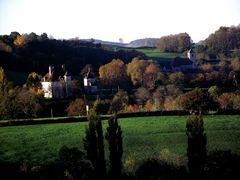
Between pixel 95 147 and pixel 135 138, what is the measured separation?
7033 millimetres

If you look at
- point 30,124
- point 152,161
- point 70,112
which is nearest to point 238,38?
point 70,112

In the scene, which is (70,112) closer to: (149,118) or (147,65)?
(149,118)

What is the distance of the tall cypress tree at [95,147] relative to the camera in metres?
29.0

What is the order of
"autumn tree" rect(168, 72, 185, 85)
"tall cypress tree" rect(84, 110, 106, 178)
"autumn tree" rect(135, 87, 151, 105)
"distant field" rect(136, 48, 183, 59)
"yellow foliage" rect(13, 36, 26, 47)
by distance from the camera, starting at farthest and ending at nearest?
"distant field" rect(136, 48, 183, 59)
"yellow foliage" rect(13, 36, 26, 47)
"autumn tree" rect(168, 72, 185, 85)
"autumn tree" rect(135, 87, 151, 105)
"tall cypress tree" rect(84, 110, 106, 178)

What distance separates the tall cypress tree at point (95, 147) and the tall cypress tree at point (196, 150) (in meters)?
5.97

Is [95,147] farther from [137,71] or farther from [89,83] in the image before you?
[137,71]

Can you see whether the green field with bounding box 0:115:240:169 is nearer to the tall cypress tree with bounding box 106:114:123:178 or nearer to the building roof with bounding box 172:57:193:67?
the tall cypress tree with bounding box 106:114:123:178

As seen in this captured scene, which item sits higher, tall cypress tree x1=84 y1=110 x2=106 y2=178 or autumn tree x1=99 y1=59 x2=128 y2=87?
autumn tree x1=99 y1=59 x2=128 y2=87

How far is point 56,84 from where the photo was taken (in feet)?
231

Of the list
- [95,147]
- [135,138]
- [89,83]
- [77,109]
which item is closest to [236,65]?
[89,83]

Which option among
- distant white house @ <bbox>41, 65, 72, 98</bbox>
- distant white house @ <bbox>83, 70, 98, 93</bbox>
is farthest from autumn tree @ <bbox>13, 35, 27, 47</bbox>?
distant white house @ <bbox>83, 70, 98, 93</bbox>

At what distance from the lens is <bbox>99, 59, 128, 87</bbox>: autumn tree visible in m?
80.8

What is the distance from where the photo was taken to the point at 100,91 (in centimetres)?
7662

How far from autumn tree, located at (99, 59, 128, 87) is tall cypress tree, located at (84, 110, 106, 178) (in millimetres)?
49852
